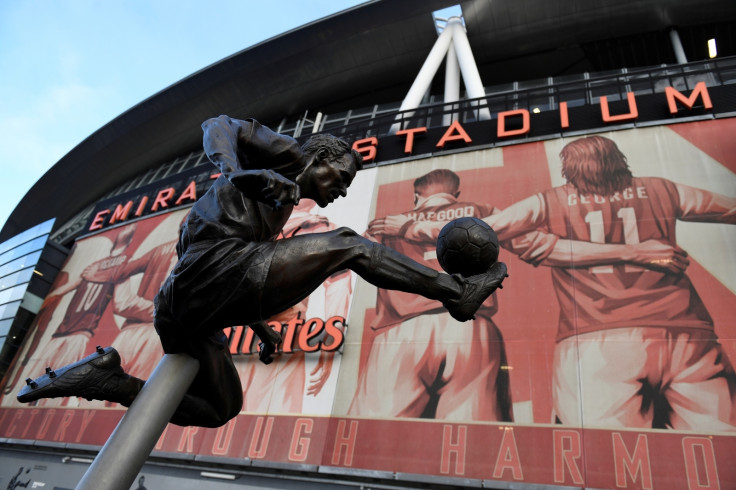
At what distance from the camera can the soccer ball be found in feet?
6.63

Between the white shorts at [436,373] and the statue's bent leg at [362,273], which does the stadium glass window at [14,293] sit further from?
the statue's bent leg at [362,273]

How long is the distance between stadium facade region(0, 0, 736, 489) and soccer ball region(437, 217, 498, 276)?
819 cm

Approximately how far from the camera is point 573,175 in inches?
492

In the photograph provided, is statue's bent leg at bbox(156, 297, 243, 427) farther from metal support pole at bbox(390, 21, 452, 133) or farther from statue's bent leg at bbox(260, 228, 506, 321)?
metal support pole at bbox(390, 21, 452, 133)

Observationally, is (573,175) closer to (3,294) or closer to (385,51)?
(385,51)

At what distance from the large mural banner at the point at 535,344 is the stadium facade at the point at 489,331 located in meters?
0.04

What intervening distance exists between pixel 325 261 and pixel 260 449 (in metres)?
10.6

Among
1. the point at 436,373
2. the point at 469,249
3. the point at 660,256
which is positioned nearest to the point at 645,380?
the point at 660,256

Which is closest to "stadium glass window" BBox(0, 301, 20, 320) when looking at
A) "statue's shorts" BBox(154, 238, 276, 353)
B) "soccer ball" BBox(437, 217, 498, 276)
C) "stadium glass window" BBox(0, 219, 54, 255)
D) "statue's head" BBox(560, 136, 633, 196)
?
"stadium glass window" BBox(0, 219, 54, 255)

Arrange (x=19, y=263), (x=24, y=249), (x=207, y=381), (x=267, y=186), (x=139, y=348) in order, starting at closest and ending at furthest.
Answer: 1. (x=267, y=186)
2. (x=207, y=381)
3. (x=139, y=348)
4. (x=19, y=263)
5. (x=24, y=249)

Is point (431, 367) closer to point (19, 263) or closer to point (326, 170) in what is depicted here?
point (326, 170)

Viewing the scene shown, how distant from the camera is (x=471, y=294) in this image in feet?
6.31

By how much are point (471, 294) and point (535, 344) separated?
9179 millimetres

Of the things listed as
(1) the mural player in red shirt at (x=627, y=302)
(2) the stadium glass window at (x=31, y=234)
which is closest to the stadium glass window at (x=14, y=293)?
(2) the stadium glass window at (x=31, y=234)
